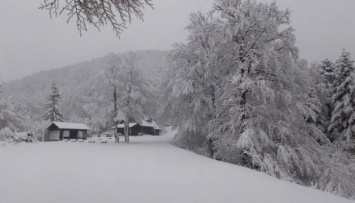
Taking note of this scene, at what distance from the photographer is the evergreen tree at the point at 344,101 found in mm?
27797

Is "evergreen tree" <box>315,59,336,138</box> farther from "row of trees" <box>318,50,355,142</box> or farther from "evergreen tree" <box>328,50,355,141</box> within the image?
"evergreen tree" <box>328,50,355,141</box>

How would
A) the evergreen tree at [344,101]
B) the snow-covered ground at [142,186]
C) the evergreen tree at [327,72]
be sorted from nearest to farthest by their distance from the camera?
the snow-covered ground at [142,186] < the evergreen tree at [344,101] < the evergreen tree at [327,72]

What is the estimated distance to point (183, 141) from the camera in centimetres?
2656

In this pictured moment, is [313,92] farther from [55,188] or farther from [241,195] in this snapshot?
A: [55,188]

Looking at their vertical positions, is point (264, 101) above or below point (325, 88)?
below

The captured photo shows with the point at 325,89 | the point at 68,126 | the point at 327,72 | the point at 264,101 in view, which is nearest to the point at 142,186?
the point at 264,101

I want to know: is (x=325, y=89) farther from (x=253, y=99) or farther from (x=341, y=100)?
(x=253, y=99)

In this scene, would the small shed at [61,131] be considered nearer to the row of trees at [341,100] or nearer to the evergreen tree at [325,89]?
the evergreen tree at [325,89]

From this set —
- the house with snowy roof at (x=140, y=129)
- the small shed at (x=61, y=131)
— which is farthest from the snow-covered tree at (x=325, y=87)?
the house with snowy roof at (x=140, y=129)

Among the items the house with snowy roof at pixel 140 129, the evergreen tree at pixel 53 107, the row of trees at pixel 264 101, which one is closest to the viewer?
the row of trees at pixel 264 101

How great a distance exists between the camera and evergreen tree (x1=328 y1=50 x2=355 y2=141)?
2780 cm

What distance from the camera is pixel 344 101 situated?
28.1 m

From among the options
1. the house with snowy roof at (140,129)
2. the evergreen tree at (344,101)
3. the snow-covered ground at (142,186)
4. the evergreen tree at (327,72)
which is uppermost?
the evergreen tree at (327,72)

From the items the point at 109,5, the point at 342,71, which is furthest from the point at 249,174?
the point at 342,71
